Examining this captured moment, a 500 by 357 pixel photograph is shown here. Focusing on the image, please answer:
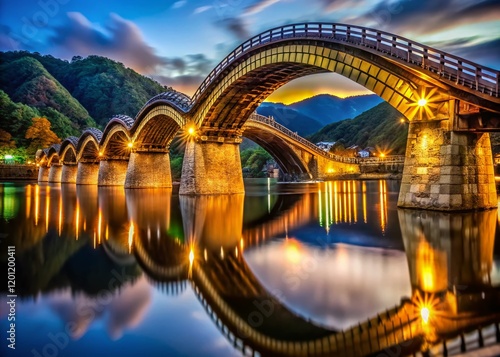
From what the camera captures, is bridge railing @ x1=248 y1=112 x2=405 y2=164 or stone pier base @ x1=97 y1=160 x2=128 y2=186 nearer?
stone pier base @ x1=97 y1=160 x2=128 y2=186

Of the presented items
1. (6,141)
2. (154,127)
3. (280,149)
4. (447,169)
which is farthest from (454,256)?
(6,141)

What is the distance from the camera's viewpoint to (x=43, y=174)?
10106 centimetres

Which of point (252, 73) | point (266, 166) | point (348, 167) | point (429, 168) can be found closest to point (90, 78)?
point (266, 166)

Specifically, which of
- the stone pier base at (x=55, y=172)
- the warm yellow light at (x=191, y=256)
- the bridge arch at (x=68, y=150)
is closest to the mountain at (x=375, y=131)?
the bridge arch at (x=68, y=150)

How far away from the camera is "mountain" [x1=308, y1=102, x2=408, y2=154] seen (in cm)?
10449

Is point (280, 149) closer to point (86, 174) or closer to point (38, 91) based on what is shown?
point (86, 174)

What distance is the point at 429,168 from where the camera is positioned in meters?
17.7

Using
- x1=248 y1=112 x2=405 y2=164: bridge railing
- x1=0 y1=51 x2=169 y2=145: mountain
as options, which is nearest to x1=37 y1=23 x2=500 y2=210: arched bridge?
x1=248 y1=112 x2=405 y2=164: bridge railing

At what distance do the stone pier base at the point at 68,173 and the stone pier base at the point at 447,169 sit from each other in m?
81.8

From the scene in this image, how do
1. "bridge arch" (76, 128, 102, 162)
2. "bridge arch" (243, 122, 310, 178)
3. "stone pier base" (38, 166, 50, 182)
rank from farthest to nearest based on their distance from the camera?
"stone pier base" (38, 166, 50, 182) → "bridge arch" (243, 122, 310, 178) → "bridge arch" (76, 128, 102, 162)

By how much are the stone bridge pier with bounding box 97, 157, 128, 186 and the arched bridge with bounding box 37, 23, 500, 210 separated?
2375 centimetres

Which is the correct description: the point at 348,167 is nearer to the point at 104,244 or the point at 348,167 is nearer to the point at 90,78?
the point at 104,244

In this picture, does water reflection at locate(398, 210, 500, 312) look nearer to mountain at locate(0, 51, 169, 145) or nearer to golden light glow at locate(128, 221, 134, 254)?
golden light glow at locate(128, 221, 134, 254)

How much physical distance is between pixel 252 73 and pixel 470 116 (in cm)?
1787
